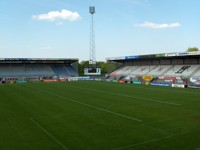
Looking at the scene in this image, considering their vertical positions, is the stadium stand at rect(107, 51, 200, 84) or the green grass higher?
the stadium stand at rect(107, 51, 200, 84)

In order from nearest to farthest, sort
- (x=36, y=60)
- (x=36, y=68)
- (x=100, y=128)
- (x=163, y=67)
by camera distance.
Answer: (x=100, y=128), (x=163, y=67), (x=36, y=60), (x=36, y=68)

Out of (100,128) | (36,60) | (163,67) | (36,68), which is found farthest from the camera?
(36,68)

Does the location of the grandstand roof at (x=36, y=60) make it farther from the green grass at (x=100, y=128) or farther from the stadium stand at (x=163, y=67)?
the green grass at (x=100, y=128)

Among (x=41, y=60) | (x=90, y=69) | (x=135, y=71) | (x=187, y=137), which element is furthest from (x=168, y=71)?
(x=187, y=137)

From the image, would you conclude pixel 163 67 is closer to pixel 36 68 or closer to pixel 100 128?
pixel 36 68

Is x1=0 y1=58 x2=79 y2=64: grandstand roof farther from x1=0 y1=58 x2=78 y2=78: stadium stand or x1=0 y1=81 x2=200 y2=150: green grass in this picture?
x1=0 y1=81 x2=200 y2=150: green grass

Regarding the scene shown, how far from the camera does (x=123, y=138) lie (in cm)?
1254

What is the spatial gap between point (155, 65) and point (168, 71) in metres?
7.43

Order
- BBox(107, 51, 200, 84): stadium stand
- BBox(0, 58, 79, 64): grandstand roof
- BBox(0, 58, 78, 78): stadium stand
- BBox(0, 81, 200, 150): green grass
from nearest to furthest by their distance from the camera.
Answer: BBox(0, 81, 200, 150): green grass, BBox(107, 51, 200, 84): stadium stand, BBox(0, 58, 79, 64): grandstand roof, BBox(0, 58, 78, 78): stadium stand

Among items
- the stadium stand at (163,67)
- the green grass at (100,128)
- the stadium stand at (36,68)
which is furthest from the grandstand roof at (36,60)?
the green grass at (100,128)

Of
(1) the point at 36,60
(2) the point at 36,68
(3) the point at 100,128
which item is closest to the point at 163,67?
(1) the point at 36,60

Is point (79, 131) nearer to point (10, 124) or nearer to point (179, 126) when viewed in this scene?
point (10, 124)

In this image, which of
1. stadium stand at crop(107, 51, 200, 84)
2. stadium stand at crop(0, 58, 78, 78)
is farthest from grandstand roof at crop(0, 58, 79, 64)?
stadium stand at crop(107, 51, 200, 84)

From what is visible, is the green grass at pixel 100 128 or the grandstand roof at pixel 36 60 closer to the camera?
the green grass at pixel 100 128
